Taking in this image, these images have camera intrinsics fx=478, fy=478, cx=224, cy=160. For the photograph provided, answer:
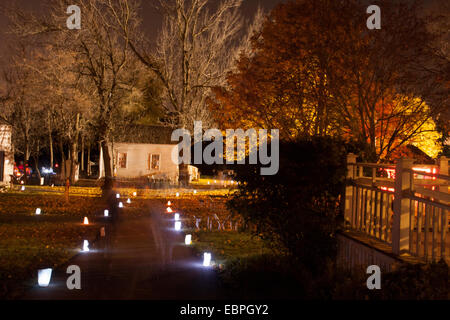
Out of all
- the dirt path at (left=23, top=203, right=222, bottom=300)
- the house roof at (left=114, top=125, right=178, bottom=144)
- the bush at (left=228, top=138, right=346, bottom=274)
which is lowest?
the dirt path at (left=23, top=203, right=222, bottom=300)

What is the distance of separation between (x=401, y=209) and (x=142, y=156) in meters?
40.3

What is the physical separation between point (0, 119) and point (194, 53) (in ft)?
44.2

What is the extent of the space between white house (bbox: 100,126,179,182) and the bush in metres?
36.4

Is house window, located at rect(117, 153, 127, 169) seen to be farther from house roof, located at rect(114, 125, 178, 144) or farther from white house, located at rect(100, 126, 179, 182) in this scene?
house roof, located at rect(114, 125, 178, 144)

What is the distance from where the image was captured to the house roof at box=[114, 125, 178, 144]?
44.7 metres

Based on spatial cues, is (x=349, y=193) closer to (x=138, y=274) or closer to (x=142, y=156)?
(x=138, y=274)

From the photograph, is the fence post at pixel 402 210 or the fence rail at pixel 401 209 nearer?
the fence rail at pixel 401 209

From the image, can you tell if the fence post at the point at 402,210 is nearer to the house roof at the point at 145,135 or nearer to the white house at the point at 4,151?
the white house at the point at 4,151

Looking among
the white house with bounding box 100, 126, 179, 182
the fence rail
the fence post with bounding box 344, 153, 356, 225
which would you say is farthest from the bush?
the white house with bounding box 100, 126, 179, 182

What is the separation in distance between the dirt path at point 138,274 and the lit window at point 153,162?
3346cm

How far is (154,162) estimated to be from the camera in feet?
151

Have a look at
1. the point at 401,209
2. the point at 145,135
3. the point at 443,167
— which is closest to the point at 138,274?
the point at 401,209

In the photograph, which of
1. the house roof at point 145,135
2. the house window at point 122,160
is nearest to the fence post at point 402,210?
the house roof at point 145,135

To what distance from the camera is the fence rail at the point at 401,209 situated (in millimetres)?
6242
